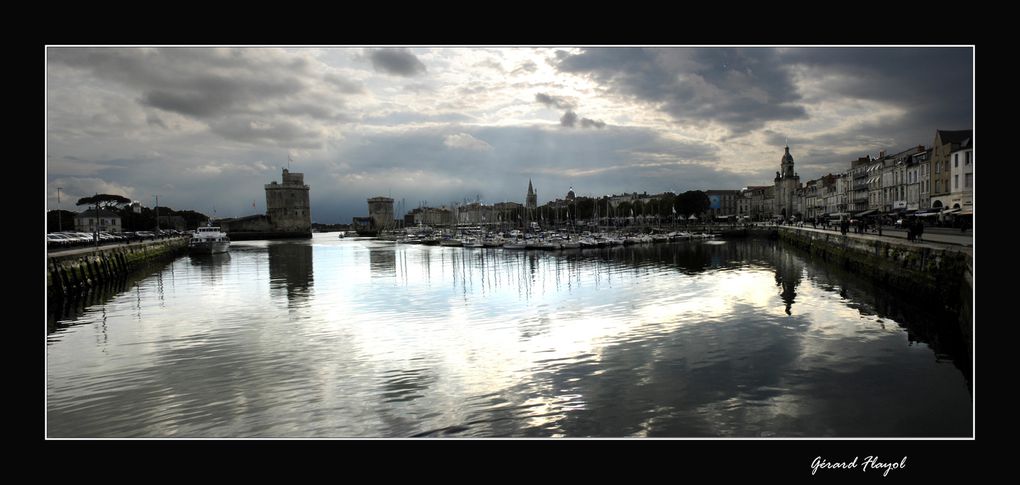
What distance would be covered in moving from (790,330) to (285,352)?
12.3 m

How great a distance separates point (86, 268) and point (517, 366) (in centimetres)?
2629

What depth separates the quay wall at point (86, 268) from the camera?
22414mm

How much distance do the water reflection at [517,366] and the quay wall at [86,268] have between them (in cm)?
352

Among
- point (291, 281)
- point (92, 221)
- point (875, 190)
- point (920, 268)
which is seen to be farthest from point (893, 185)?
point (92, 221)

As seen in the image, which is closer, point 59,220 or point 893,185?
point 59,220

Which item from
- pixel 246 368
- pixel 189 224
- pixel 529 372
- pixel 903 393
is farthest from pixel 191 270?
pixel 189 224

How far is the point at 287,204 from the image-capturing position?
380ft

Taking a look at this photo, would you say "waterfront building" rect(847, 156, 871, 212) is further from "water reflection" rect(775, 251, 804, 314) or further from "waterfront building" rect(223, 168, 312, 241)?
"waterfront building" rect(223, 168, 312, 241)

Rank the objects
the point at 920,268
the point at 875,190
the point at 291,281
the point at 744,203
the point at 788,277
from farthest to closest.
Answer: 1. the point at 744,203
2. the point at 875,190
3. the point at 291,281
4. the point at 788,277
5. the point at 920,268

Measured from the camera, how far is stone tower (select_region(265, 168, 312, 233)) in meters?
115

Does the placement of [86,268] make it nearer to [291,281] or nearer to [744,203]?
[291,281]

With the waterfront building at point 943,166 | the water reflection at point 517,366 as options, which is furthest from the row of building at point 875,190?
the water reflection at point 517,366

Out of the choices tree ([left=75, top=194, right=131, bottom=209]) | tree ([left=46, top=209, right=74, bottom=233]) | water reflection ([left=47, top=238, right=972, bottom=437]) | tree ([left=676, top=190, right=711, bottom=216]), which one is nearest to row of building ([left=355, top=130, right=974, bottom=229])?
water reflection ([left=47, top=238, right=972, bottom=437])

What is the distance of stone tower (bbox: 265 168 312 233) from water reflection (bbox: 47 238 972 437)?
101m
